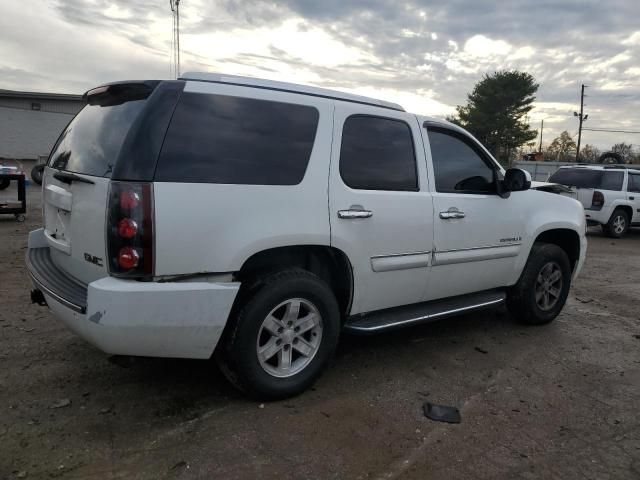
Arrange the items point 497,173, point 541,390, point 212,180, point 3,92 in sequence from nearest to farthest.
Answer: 1. point 212,180
2. point 541,390
3. point 497,173
4. point 3,92

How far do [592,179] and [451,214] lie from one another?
38.2 feet

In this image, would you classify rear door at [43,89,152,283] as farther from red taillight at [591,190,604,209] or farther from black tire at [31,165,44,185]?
red taillight at [591,190,604,209]

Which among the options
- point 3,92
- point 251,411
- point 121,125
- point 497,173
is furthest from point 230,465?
point 3,92

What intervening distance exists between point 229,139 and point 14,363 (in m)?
2.37

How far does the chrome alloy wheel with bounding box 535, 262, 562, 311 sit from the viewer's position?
5.27 meters

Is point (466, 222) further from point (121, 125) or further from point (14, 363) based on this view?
point (14, 363)

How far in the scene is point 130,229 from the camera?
2.81 metres

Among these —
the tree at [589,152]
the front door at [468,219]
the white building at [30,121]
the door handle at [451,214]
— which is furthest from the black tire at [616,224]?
the tree at [589,152]

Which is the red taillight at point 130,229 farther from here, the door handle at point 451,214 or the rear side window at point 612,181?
the rear side window at point 612,181

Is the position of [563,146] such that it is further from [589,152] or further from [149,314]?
[149,314]

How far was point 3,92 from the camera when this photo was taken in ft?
91.2

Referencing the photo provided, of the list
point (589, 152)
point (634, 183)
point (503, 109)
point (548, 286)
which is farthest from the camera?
point (589, 152)

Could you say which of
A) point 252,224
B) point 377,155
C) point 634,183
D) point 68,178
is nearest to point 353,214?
point 377,155

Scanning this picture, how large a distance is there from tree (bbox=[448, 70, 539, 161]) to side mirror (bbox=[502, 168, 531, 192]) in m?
48.3
